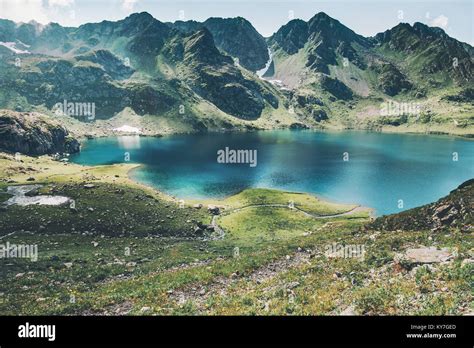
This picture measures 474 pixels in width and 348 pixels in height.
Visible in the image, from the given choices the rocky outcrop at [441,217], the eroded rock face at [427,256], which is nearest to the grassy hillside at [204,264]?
the eroded rock face at [427,256]

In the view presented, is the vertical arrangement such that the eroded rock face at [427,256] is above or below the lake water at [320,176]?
above

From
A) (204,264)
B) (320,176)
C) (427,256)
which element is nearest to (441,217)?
(427,256)

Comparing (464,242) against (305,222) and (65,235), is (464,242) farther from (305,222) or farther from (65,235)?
(65,235)

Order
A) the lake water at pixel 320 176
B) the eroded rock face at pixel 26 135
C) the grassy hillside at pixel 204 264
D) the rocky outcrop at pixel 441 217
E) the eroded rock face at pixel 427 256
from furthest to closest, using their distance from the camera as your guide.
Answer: the eroded rock face at pixel 26 135, the lake water at pixel 320 176, the rocky outcrop at pixel 441 217, the eroded rock face at pixel 427 256, the grassy hillside at pixel 204 264

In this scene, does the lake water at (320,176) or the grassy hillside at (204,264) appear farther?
the lake water at (320,176)

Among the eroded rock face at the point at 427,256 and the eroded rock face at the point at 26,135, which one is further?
the eroded rock face at the point at 26,135

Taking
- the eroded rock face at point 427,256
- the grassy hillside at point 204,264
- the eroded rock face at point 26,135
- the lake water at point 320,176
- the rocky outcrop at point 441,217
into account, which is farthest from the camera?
the eroded rock face at point 26,135

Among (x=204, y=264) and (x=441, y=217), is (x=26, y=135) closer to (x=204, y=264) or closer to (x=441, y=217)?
(x=204, y=264)

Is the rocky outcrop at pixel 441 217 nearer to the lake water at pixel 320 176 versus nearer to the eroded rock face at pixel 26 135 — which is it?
the lake water at pixel 320 176

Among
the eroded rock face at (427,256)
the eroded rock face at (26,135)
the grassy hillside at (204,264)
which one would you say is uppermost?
the eroded rock face at (26,135)
